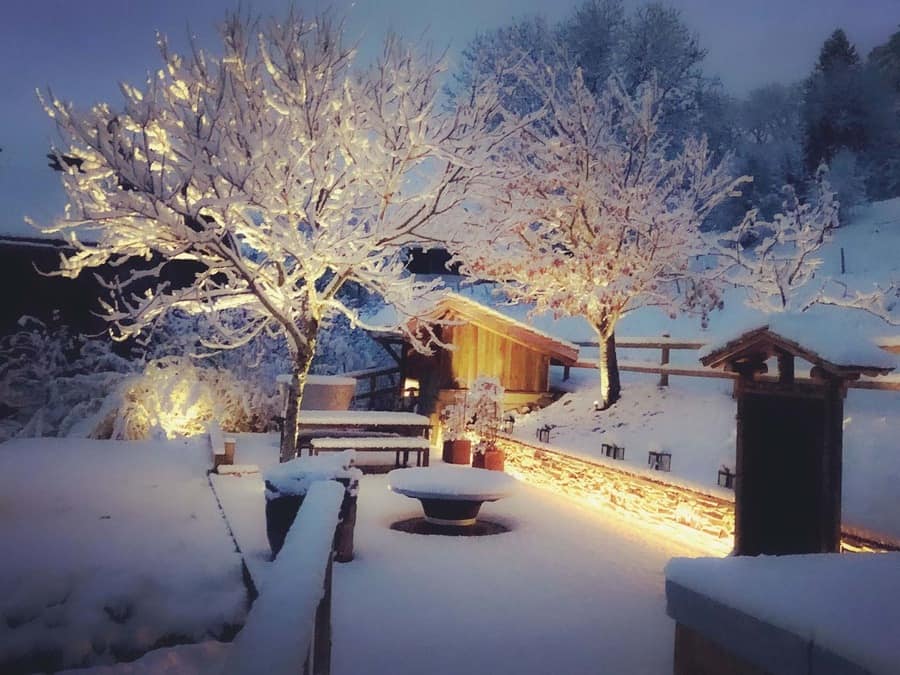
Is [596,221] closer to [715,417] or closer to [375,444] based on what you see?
[715,417]

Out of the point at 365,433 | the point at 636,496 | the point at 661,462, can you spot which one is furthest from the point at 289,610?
the point at 365,433

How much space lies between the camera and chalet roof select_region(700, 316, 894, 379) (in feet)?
20.0

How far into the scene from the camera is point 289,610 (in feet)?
7.40

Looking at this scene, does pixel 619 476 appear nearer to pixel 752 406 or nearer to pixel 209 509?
pixel 752 406

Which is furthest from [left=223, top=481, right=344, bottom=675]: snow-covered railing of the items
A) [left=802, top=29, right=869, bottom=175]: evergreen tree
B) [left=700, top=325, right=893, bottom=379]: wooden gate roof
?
[left=802, top=29, right=869, bottom=175]: evergreen tree

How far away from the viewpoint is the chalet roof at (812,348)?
6.10 metres

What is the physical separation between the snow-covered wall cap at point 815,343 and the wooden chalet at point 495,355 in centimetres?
1009

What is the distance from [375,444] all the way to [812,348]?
8.72 meters

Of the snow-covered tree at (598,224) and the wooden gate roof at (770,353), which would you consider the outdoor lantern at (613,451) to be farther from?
the wooden gate roof at (770,353)

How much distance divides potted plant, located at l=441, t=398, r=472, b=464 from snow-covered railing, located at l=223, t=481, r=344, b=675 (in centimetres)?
1062

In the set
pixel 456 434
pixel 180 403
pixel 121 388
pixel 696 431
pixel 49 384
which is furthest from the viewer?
pixel 180 403

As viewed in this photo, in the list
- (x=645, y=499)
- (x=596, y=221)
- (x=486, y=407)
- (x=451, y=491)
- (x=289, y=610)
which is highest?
(x=596, y=221)

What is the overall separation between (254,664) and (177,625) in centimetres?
431

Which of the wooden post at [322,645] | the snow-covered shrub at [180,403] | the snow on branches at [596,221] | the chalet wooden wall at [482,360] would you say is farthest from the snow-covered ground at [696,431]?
the snow-covered shrub at [180,403]
